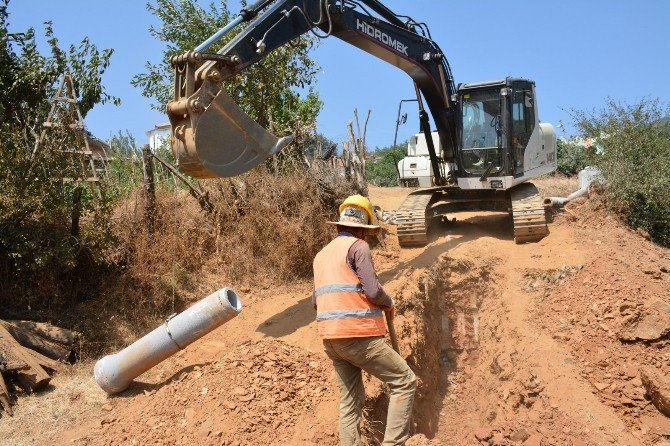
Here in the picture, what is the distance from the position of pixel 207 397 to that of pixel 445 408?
319 centimetres

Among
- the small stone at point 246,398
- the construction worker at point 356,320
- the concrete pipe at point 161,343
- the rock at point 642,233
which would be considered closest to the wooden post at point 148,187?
the concrete pipe at point 161,343

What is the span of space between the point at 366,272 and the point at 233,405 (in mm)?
1916

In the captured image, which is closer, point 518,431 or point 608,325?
point 518,431

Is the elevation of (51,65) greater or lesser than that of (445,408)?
greater

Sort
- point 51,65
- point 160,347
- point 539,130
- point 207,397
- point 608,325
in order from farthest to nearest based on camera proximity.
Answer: point 539,130 → point 51,65 → point 608,325 → point 160,347 → point 207,397

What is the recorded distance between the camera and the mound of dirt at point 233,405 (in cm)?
537

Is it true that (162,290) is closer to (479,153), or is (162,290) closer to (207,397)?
(207,397)

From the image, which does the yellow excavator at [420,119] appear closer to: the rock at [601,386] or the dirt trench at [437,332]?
the dirt trench at [437,332]

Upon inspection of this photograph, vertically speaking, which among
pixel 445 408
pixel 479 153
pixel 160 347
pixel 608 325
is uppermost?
pixel 479 153

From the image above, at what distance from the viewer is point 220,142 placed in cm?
677

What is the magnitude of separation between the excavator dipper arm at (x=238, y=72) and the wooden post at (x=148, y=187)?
252 centimetres

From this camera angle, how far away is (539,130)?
39.4ft

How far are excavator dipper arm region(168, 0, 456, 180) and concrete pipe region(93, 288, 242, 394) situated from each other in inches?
56.3

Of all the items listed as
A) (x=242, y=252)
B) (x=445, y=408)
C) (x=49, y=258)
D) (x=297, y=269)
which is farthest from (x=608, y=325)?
(x=49, y=258)
